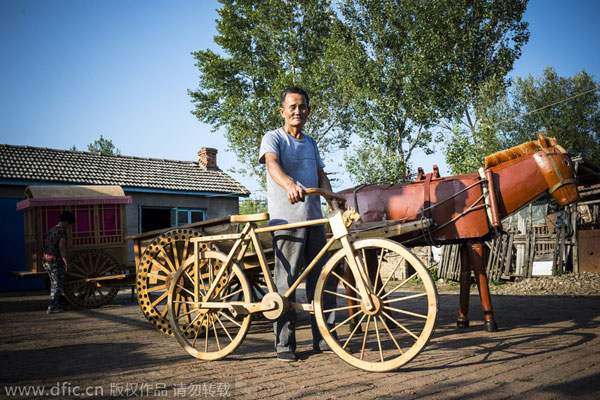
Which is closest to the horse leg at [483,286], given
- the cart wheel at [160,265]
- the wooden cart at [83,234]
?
the cart wheel at [160,265]


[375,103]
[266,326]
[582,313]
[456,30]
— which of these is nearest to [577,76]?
[456,30]

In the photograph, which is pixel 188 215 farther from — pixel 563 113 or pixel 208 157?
pixel 563 113

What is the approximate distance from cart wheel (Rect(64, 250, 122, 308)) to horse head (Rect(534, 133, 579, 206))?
7165 millimetres

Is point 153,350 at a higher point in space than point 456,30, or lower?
lower

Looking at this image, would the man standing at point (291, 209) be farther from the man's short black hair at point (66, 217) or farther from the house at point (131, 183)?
the house at point (131, 183)

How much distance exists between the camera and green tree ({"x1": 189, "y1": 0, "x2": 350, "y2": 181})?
25.2m

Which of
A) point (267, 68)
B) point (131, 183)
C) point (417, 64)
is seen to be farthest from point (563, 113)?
point (131, 183)

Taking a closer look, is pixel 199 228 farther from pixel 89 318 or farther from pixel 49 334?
pixel 89 318

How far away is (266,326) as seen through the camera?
564 centimetres

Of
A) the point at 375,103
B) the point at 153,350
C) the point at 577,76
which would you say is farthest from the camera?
the point at 577,76

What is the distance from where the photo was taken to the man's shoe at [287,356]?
3462mm

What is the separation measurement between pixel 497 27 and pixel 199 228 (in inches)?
976

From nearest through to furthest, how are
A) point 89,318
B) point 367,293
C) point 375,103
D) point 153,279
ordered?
point 367,293 → point 153,279 → point 89,318 → point 375,103

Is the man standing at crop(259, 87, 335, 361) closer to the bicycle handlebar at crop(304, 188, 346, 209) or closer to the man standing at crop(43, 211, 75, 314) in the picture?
the bicycle handlebar at crop(304, 188, 346, 209)
